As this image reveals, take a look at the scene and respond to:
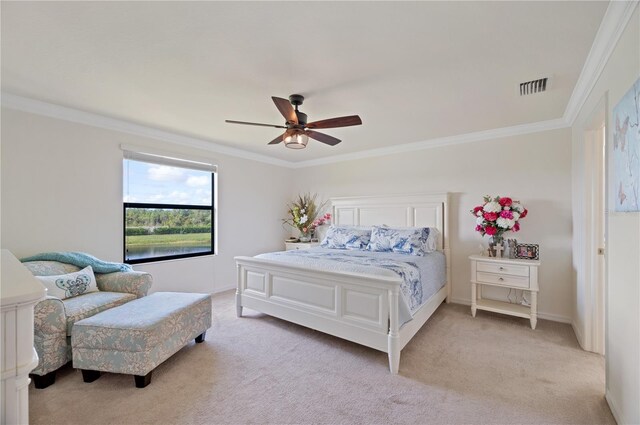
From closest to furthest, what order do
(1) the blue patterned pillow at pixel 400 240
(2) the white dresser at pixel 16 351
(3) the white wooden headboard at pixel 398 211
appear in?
1. (2) the white dresser at pixel 16 351
2. (1) the blue patterned pillow at pixel 400 240
3. (3) the white wooden headboard at pixel 398 211

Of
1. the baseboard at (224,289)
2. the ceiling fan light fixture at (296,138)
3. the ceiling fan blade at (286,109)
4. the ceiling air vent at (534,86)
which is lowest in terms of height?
the baseboard at (224,289)

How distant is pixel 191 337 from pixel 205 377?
1.54 ft

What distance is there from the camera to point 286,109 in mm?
2227

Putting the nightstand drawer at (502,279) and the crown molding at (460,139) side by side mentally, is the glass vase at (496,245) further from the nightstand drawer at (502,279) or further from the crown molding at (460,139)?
the crown molding at (460,139)

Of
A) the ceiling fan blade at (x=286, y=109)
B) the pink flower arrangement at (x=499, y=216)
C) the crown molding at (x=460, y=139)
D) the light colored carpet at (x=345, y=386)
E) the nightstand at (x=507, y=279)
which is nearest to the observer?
the light colored carpet at (x=345, y=386)

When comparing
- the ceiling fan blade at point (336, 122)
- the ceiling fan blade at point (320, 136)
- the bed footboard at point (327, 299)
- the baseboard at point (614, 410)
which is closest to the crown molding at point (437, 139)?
the ceiling fan blade at point (336, 122)

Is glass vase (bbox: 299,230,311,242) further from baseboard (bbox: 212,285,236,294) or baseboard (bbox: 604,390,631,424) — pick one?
baseboard (bbox: 604,390,631,424)

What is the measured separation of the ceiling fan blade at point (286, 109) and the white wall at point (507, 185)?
2502 millimetres

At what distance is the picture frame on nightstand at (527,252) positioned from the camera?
3221 mm

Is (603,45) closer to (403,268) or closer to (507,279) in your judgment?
(403,268)

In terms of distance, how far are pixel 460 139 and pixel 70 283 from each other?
4.74 metres

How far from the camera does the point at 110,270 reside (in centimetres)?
283

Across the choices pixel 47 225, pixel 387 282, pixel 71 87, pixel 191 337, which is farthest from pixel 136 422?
pixel 71 87

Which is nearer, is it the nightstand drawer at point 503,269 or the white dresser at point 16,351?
the white dresser at point 16,351
